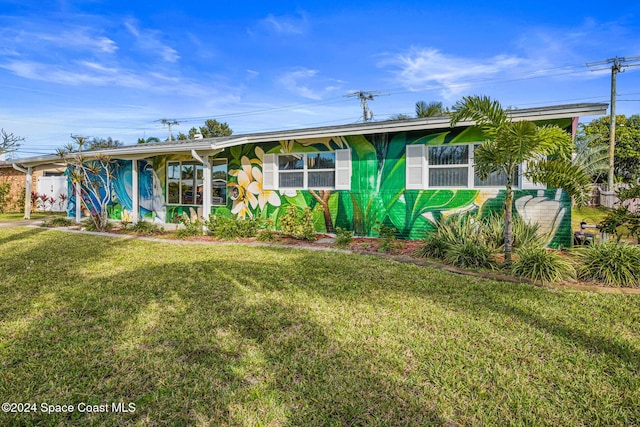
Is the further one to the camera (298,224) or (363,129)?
(298,224)

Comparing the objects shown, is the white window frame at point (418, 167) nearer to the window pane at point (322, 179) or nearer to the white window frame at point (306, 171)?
the white window frame at point (306, 171)

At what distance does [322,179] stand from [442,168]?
3.39m

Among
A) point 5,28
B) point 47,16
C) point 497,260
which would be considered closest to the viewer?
point 497,260

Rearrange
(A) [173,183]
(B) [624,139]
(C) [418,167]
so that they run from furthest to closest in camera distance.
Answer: (B) [624,139]
(A) [173,183]
(C) [418,167]

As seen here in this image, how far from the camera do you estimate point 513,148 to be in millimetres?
5852

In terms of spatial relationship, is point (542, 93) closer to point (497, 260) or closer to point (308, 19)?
point (308, 19)

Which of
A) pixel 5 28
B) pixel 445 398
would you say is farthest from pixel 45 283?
pixel 5 28

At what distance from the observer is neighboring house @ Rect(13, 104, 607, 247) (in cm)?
821

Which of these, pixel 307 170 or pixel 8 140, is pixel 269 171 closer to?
pixel 307 170

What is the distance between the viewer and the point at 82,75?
58.2 ft

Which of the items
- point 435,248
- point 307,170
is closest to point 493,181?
point 435,248

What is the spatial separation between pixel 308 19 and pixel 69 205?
505 inches

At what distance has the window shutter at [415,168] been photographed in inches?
363

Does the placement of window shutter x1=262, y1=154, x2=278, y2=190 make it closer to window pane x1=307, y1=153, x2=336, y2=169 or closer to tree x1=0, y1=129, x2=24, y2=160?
window pane x1=307, y1=153, x2=336, y2=169
